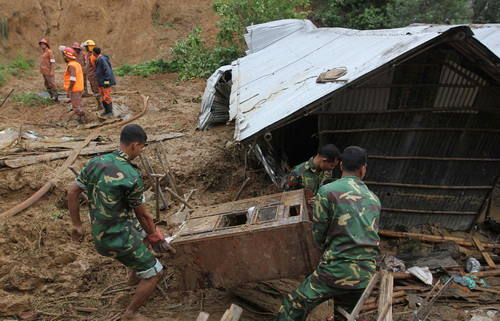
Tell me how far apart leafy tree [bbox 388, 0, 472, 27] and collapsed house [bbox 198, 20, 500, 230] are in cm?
895

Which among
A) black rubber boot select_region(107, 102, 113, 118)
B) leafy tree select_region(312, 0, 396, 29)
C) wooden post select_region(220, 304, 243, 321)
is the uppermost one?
leafy tree select_region(312, 0, 396, 29)

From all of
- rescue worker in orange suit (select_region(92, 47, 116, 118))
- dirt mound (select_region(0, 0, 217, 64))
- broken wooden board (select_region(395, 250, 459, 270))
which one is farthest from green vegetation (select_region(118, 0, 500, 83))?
broken wooden board (select_region(395, 250, 459, 270))

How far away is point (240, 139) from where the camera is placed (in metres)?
4.36

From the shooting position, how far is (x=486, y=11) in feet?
44.1

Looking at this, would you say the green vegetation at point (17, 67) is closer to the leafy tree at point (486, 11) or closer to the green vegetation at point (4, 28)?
the green vegetation at point (4, 28)

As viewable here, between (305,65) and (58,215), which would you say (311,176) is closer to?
(305,65)

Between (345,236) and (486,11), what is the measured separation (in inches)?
590

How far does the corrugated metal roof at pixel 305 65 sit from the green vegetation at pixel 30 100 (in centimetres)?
666

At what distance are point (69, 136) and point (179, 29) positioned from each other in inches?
516

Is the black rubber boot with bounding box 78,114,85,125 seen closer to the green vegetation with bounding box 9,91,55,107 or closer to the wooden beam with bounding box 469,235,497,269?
the green vegetation with bounding box 9,91,55,107

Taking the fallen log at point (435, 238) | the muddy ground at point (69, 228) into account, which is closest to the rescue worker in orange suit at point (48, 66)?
the muddy ground at point (69, 228)

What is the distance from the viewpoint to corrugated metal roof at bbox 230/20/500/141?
4.18m

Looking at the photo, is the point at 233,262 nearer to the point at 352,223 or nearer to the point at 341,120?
the point at 352,223

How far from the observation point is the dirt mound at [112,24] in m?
16.4
